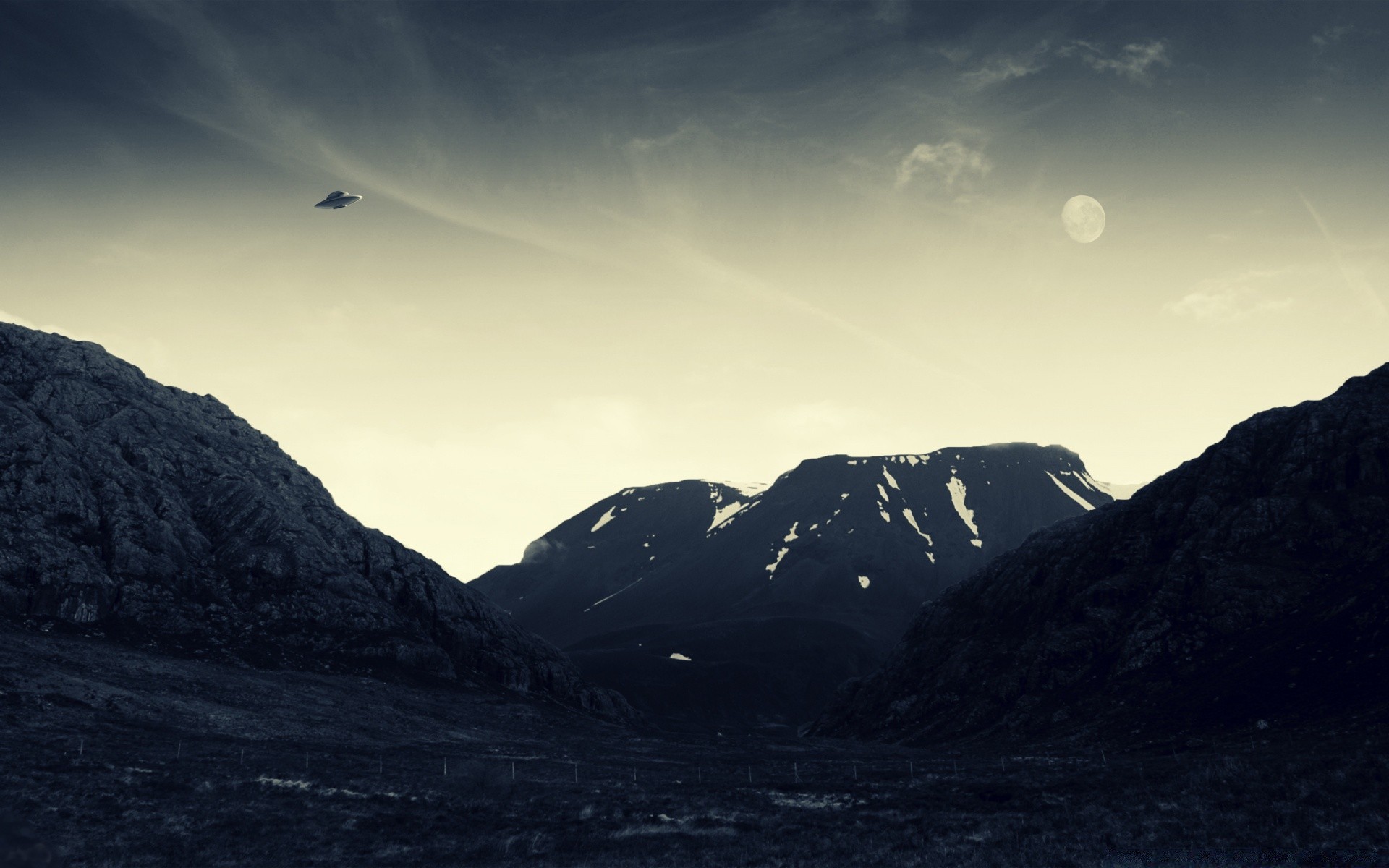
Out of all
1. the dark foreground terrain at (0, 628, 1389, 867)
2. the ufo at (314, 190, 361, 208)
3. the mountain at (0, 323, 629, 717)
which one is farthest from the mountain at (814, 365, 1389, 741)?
the ufo at (314, 190, 361, 208)

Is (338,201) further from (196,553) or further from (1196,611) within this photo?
(1196,611)

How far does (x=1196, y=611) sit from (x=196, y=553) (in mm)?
131336

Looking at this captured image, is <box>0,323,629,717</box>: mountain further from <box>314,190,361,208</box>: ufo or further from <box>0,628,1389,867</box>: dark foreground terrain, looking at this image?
<box>314,190,361,208</box>: ufo

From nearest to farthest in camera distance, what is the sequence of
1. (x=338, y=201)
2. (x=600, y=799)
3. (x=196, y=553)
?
1. (x=600, y=799)
2. (x=338, y=201)
3. (x=196, y=553)

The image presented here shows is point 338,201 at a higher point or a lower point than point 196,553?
higher

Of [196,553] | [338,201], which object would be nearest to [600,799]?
[338,201]

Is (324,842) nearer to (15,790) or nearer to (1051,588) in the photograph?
(15,790)

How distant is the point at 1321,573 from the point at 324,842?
334ft

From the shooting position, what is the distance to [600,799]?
47969 millimetres

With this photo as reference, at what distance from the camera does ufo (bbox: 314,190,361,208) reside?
281ft

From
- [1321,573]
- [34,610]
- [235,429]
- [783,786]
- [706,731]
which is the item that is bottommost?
[706,731]

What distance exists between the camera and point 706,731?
146m

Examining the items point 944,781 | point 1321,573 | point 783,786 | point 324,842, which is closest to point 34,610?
point 324,842

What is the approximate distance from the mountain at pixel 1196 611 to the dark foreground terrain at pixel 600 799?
1208cm
